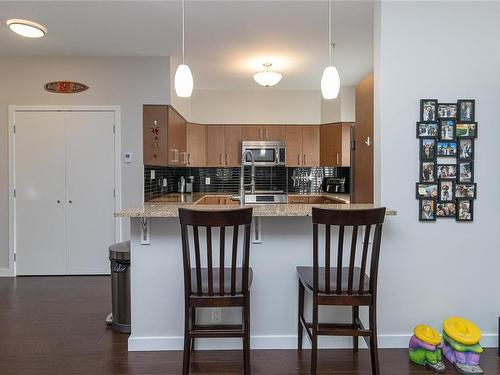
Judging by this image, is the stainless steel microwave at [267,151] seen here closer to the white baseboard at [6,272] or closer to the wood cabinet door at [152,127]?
the wood cabinet door at [152,127]

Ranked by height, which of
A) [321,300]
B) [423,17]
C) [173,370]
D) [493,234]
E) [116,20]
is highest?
[116,20]

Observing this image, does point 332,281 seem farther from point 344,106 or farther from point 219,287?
point 344,106

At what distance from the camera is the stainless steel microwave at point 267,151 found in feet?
17.8

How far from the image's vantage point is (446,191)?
2.43 metres

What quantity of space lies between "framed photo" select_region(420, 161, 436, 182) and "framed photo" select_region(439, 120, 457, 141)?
0.62 ft

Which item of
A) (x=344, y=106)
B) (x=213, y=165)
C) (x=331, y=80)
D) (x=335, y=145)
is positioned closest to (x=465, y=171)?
(x=331, y=80)

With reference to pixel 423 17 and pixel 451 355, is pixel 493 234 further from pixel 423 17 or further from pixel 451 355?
pixel 423 17

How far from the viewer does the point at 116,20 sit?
10.1ft

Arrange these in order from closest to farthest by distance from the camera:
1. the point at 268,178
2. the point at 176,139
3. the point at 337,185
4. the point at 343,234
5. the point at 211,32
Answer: the point at 343,234
the point at 211,32
the point at 176,139
the point at 337,185
the point at 268,178

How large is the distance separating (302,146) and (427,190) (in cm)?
314

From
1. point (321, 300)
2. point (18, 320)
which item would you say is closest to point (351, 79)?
point (321, 300)

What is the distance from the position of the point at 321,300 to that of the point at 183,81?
1580 mm

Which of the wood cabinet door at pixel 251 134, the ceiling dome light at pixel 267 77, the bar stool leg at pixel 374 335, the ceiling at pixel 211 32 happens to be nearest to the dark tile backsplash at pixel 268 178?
the wood cabinet door at pixel 251 134

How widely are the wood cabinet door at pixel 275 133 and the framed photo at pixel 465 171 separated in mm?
3259
